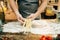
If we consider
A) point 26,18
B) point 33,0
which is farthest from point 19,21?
point 33,0

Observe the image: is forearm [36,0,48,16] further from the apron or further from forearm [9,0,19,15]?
forearm [9,0,19,15]

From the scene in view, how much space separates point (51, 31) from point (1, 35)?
283mm

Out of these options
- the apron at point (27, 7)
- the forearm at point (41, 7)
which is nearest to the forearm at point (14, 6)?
the apron at point (27, 7)

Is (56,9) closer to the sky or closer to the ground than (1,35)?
closer to the sky

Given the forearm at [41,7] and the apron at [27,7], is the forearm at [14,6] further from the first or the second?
the forearm at [41,7]

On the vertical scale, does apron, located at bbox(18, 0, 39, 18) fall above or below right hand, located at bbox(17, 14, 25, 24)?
above

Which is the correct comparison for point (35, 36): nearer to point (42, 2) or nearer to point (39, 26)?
point (39, 26)

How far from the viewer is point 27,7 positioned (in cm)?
93

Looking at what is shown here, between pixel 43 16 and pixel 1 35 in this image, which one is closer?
pixel 1 35

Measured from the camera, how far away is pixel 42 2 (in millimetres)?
933

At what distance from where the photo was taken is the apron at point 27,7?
0.92 metres

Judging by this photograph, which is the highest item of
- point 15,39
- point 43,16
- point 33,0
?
point 33,0

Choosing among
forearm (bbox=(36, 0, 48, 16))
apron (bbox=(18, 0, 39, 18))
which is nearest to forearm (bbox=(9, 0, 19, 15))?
apron (bbox=(18, 0, 39, 18))

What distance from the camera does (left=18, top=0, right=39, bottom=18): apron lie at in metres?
0.92
